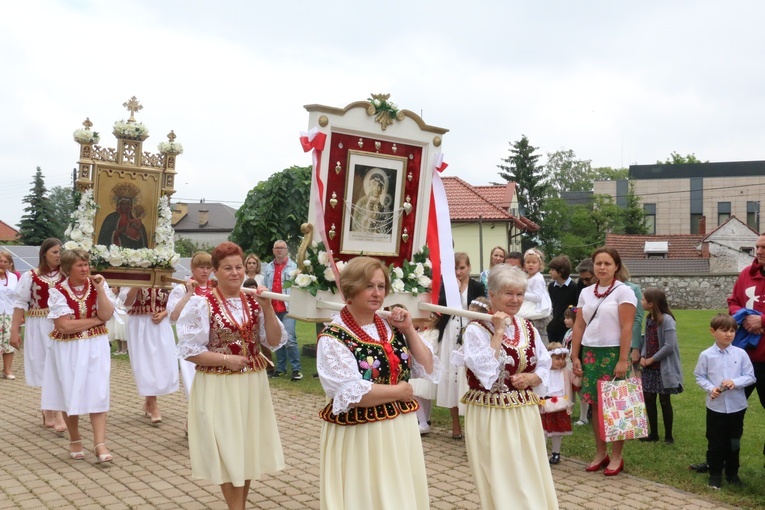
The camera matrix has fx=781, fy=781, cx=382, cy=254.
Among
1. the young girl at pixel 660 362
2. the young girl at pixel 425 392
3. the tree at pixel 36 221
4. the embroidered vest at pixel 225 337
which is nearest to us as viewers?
the embroidered vest at pixel 225 337

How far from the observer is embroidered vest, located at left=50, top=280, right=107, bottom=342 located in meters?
7.29

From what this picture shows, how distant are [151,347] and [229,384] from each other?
13.7 ft

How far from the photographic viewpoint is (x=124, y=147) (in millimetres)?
9500

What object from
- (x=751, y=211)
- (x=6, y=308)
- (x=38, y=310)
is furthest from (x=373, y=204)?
(x=751, y=211)

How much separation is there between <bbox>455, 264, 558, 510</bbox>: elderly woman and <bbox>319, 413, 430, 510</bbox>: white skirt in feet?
2.76

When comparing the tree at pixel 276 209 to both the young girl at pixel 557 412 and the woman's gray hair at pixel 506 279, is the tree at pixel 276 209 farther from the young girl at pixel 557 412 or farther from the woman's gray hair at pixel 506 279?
the woman's gray hair at pixel 506 279

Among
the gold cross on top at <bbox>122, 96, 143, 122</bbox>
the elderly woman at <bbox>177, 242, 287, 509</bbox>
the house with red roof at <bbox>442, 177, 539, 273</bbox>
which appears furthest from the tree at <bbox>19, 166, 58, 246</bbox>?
the elderly woman at <bbox>177, 242, 287, 509</bbox>

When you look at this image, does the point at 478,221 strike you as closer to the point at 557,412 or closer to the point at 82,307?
the point at 557,412

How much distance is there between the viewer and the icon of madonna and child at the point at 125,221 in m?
9.19

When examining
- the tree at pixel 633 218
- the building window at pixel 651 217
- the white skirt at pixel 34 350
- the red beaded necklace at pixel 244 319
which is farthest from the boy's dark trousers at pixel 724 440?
the building window at pixel 651 217

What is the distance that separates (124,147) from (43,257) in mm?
1646

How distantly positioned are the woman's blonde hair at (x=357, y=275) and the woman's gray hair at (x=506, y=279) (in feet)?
3.56

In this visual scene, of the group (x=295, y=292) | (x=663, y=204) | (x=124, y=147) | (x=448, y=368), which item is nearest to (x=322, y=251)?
(x=295, y=292)

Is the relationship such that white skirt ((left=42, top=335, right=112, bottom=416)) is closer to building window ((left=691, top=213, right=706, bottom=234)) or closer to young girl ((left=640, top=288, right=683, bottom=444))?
young girl ((left=640, top=288, right=683, bottom=444))
